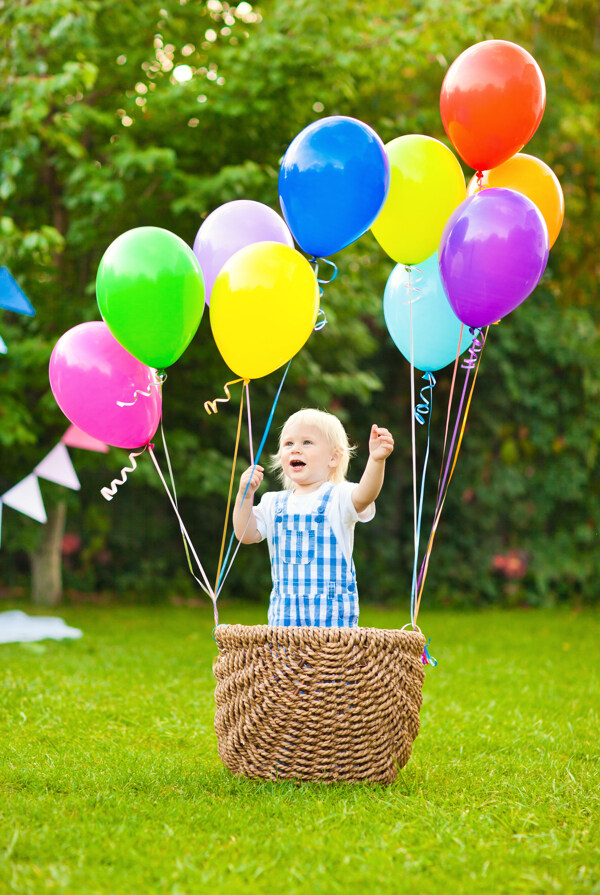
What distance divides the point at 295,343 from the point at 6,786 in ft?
5.31

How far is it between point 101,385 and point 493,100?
166 centimetres

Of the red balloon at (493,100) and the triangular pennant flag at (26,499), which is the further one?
the triangular pennant flag at (26,499)

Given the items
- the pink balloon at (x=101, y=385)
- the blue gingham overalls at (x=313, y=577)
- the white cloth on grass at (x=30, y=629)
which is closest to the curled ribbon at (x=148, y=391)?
the pink balloon at (x=101, y=385)

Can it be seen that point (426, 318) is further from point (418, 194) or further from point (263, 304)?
point (263, 304)

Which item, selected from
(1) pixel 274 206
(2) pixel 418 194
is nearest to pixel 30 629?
(1) pixel 274 206

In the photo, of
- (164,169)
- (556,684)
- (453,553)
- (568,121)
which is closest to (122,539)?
(453,553)

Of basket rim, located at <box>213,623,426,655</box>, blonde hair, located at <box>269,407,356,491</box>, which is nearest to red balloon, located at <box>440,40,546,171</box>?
blonde hair, located at <box>269,407,356,491</box>

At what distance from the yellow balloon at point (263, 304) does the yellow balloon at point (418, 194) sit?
18.0 inches

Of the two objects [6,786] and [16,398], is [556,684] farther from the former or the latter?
[16,398]

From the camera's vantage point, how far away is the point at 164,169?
583cm

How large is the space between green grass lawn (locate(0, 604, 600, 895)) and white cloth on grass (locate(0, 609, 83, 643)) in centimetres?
122

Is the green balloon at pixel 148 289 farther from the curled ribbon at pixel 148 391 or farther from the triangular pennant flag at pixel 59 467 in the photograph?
the triangular pennant flag at pixel 59 467

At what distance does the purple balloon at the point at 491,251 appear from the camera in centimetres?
268

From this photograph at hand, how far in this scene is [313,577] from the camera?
9.17 feet
